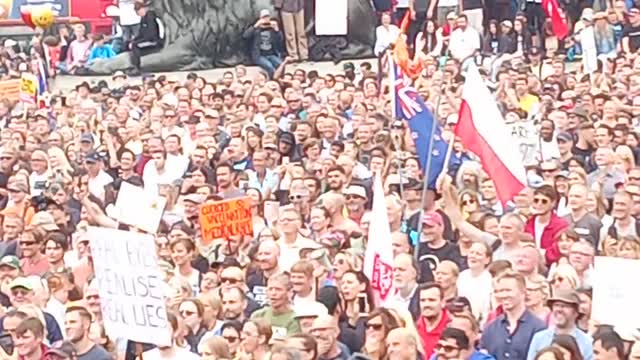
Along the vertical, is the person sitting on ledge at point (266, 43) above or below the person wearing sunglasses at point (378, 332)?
below

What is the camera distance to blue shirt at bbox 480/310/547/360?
980cm

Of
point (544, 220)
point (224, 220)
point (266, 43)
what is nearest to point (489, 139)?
point (544, 220)

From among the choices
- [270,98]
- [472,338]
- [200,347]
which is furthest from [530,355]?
[270,98]

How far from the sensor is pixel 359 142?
657 inches

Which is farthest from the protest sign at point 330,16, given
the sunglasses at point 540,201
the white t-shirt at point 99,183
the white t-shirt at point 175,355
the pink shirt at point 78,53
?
Result: the white t-shirt at point 175,355

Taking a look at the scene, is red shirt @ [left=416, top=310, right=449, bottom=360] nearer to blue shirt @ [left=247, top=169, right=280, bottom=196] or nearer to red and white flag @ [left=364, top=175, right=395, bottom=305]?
red and white flag @ [left=364, top=175, right=395, bottom=305]

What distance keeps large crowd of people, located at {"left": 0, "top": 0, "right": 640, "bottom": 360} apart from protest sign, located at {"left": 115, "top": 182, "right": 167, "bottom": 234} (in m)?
0.29

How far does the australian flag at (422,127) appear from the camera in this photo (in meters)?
14.0

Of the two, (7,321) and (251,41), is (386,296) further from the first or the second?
(251,41)

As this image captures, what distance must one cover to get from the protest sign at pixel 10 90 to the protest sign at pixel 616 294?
53.9 feet

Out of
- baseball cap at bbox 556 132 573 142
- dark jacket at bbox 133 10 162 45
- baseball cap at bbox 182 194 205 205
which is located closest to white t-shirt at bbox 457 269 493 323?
baseball cap at bbox 182 194 205 205

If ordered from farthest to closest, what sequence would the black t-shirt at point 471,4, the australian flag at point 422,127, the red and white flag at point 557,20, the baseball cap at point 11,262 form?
the black t-shirt at point 471,4 → the red and white flag at point 557,20 → the australian flag at point 422,127 → the baseball cap at point 11,262

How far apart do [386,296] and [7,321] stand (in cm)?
217

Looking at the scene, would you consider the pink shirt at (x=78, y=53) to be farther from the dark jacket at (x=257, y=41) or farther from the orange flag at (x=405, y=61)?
the orange flag at (x=405, y=61)
